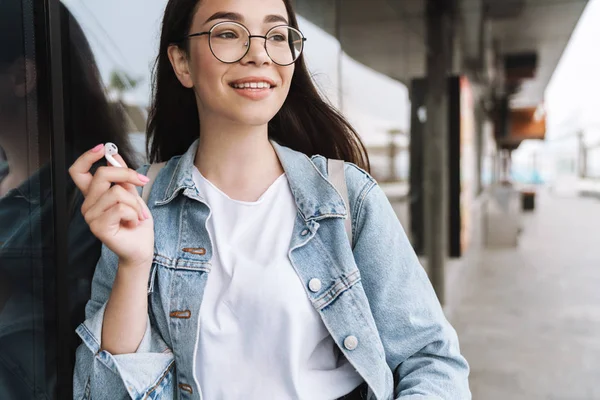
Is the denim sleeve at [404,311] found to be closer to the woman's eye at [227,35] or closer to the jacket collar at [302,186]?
the jacket collar at [302,186]

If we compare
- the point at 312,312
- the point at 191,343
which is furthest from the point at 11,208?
the point at 312,312

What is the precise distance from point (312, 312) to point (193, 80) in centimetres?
53

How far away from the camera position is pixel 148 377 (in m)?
1.07

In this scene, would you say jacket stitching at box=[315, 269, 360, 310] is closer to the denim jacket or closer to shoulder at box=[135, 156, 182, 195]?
the denim jacket

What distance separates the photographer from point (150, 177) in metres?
1.23

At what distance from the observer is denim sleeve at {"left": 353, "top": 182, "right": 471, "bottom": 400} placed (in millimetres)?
1088

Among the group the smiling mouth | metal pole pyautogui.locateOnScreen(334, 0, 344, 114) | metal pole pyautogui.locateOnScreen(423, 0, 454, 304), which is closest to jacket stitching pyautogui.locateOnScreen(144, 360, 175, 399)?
the smiling mouth

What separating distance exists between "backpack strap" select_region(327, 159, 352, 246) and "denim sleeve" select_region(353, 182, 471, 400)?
0.05 feet

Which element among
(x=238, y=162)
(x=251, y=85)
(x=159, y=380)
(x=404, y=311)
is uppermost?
(x=251, y=85)

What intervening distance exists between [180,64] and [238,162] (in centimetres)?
24

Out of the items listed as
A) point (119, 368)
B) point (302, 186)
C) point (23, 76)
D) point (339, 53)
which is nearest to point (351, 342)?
point (302, 186)

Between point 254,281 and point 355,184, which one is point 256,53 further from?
point 254,281

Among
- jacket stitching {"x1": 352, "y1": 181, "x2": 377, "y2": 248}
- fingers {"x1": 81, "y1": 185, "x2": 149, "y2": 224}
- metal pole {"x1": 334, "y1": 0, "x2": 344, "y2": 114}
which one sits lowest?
jacket stitching {"x1": 352, "y1": 181, "x2": 377, "y2": 248}

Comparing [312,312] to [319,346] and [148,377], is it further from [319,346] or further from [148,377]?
[148,377]
